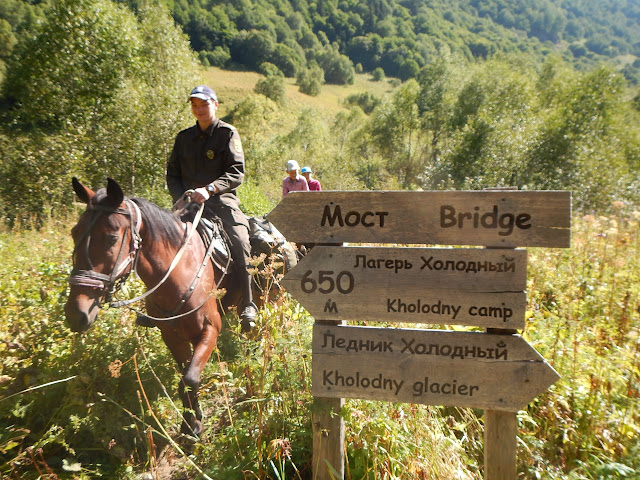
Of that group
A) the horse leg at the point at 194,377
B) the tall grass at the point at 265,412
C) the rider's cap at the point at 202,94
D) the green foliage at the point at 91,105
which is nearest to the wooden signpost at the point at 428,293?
the tall grass at the point at 265,412

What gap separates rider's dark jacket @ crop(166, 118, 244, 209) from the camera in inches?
159

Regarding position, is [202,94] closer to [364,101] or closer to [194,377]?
[194,377]

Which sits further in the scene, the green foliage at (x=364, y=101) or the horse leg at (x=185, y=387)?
the green foliage at (x=364, y=101)

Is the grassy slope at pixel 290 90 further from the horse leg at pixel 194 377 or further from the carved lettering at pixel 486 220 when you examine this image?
the carved lettering at pixel 486 220

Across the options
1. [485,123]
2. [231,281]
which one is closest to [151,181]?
[231,281]

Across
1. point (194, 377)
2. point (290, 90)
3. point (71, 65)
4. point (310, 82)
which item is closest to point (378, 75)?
point (310, 82)

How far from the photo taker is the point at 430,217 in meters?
1.92

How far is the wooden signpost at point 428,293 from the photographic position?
6.12ft

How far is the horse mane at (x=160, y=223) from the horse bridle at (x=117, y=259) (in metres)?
0.09

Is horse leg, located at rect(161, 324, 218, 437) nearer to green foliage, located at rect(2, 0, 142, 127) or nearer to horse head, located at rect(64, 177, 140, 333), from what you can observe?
horse head, located at rect(64, 177, 140, 333)

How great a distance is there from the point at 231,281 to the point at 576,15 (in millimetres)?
225487

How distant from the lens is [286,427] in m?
2.65

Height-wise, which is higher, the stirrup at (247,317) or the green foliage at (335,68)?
the green foliage at (335,68)

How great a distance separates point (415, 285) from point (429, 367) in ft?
1.38
